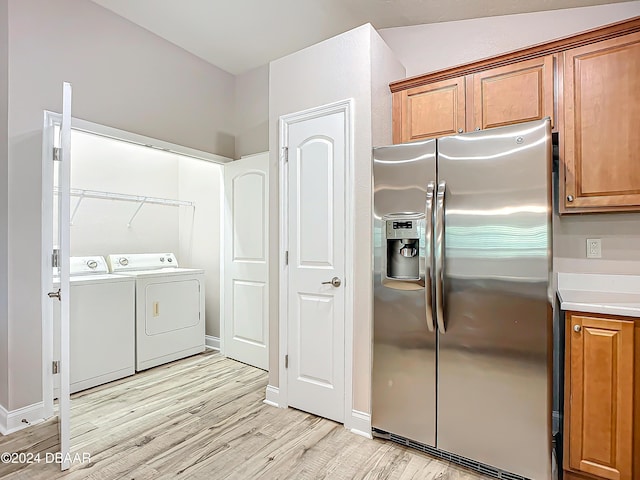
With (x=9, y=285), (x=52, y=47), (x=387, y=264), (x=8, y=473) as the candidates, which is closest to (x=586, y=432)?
(x=387, y=264)

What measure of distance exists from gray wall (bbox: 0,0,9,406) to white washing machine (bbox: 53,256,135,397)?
460 mm

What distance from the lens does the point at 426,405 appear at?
2.12m

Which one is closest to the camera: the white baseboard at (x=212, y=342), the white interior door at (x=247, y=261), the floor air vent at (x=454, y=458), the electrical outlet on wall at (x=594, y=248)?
the floor air vent at (x=454, y=458)

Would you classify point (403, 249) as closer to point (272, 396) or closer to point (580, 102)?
point (580, 102)

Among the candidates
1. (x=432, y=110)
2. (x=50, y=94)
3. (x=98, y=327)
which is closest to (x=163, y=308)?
(x=98, y=327)

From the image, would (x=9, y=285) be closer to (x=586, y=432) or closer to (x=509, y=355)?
(x=509, y=355)

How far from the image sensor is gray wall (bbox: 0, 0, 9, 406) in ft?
8.00

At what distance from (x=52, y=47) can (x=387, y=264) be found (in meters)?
2.85

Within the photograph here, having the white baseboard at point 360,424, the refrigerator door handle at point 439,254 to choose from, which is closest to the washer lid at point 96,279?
the white baseboard at point 360,424

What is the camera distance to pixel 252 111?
13.0ft

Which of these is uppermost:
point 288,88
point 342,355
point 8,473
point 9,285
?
point 288,88

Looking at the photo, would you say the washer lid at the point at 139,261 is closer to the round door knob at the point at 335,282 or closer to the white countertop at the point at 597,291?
the round door knob at the point at 335,282

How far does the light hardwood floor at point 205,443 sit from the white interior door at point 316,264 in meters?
0.26

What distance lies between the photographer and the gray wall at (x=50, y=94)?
97.0 inches
